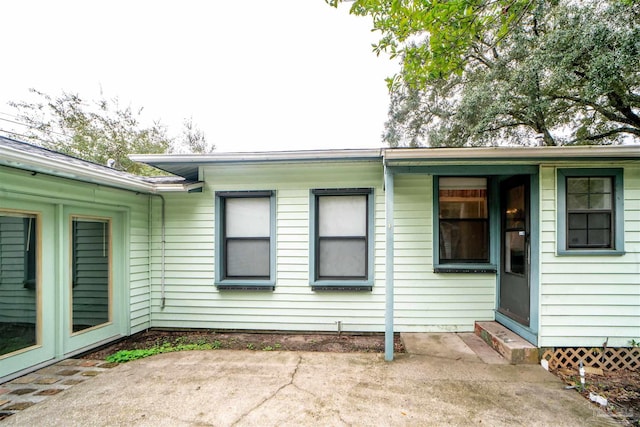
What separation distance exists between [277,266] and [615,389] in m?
4.11

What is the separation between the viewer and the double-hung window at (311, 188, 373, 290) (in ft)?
14.0

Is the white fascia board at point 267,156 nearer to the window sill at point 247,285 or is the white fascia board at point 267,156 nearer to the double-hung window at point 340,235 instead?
the double-hung window at point 340,235

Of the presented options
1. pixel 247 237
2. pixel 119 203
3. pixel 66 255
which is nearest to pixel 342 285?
pixel 247 237

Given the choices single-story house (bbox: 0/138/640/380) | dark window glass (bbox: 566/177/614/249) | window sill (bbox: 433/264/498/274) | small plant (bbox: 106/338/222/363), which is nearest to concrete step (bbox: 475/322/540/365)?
single-story house (bbox: 0/138/640/380)

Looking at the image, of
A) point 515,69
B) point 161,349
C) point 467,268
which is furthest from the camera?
point 515,69

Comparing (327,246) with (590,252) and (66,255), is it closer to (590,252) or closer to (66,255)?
(590,252)

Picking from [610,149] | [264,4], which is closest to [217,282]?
[610,149]

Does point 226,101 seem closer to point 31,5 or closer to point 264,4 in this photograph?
point 31,5

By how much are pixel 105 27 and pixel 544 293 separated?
1502cm

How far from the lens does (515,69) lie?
7.29 metres

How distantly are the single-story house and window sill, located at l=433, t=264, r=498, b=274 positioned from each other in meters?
0.03

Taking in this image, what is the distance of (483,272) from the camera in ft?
13.4

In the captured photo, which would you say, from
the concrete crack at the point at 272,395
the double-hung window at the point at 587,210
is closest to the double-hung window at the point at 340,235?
the concrete crack at the point at 272,395

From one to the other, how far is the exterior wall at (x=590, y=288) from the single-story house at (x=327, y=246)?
2 cm
